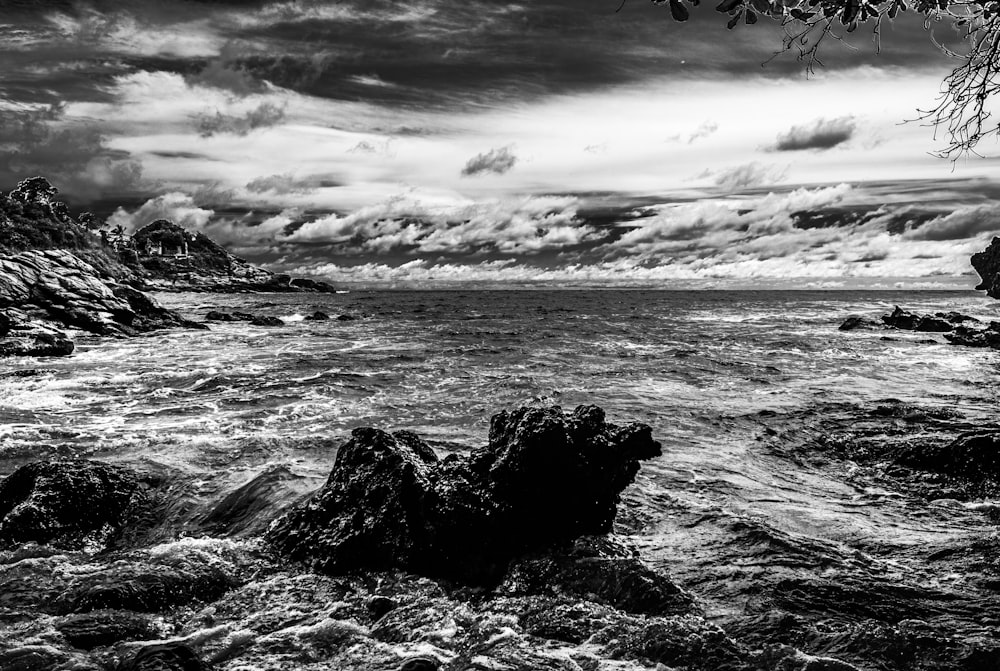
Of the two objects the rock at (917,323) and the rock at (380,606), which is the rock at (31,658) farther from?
the rock at (917,323)

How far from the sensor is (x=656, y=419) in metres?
14.4

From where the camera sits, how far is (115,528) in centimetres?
781

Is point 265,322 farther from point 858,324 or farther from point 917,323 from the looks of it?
point 917,323

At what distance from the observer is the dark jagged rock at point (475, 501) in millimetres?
6621

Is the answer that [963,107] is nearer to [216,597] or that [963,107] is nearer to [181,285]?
[216,597]

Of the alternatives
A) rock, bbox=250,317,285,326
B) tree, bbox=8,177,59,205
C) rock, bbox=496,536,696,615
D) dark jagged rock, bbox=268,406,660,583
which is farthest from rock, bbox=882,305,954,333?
tree, bbox=8,177,59,205

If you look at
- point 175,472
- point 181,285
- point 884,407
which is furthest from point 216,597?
point 181,285

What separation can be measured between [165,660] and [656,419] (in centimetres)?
1175

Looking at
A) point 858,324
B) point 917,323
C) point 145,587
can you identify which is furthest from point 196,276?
point 145,587

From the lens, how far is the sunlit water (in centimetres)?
870

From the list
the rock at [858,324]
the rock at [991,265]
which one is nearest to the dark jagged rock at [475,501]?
the rock at [858,324]

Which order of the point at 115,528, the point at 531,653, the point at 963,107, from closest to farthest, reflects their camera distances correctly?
1. the point at 531,653
2. the point at 963,107
3. the point at 115,528

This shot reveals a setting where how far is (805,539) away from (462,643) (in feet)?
14.8

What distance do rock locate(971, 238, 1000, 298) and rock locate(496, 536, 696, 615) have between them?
625ft
